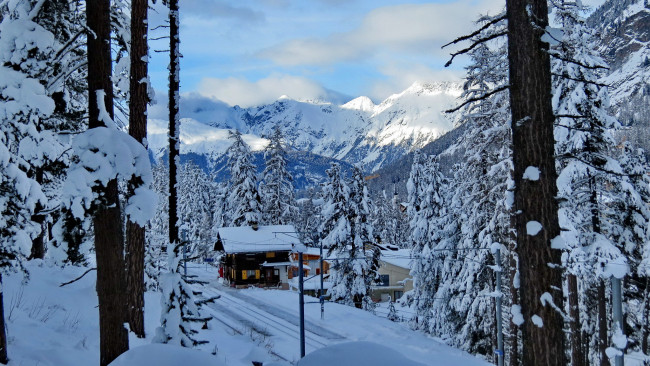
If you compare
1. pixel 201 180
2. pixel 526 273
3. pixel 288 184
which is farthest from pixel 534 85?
pixel 201 180

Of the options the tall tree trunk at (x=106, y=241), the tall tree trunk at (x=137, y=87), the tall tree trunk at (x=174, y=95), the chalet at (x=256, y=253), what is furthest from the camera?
the chalet at (x=256, y=253)

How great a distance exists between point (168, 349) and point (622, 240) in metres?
22.3

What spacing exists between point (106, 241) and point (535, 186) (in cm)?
A: 667

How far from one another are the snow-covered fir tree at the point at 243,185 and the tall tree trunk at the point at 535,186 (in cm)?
4096

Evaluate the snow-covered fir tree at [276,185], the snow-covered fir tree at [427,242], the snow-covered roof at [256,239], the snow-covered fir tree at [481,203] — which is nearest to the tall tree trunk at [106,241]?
the snow-covered fir tree at [481,203]

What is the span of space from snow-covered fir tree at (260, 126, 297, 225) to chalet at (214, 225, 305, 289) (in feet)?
14.1

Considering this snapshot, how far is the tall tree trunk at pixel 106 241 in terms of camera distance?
24.8 feet

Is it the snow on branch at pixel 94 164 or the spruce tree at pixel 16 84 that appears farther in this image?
the spruce tree at pixel 16 84

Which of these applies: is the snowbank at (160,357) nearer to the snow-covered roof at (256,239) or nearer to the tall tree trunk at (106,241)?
the tall tree trunk at (106,241)

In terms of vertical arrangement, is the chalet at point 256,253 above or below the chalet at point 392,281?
above

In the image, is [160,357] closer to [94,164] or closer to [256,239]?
[94,164]

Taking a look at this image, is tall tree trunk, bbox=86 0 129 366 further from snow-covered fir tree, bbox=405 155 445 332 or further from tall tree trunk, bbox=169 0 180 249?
snow-covered fir tree, bbox=405 155 445 332

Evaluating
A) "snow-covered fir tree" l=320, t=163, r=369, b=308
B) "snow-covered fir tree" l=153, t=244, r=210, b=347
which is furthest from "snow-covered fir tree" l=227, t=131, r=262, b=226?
"snow-covered fir tree" l=153, t=244, r=210, b=347

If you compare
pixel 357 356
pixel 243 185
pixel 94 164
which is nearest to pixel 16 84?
pixel 94 164
